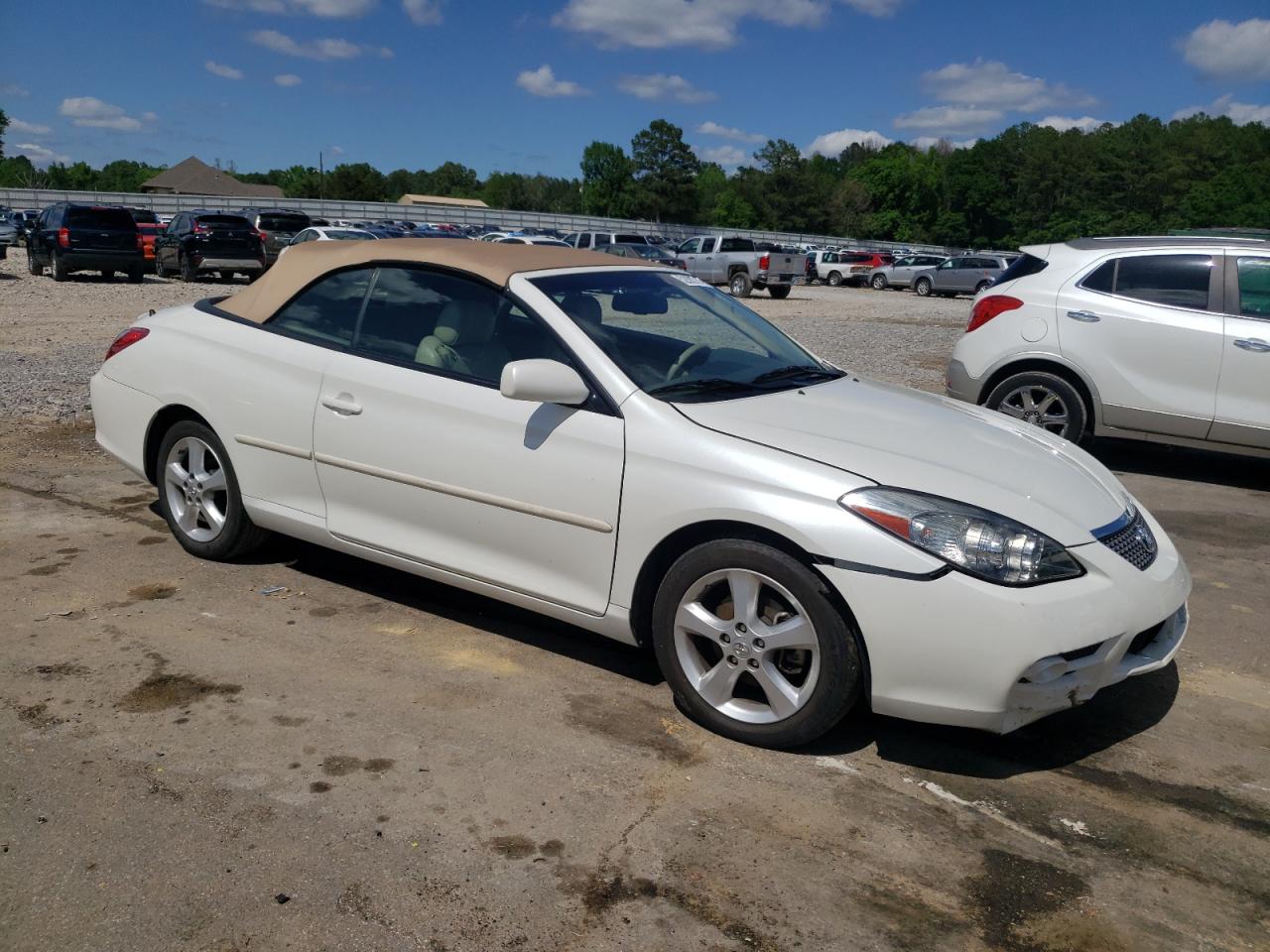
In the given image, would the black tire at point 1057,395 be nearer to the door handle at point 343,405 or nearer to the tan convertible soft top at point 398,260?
the tan convertible soft top at point 398,260

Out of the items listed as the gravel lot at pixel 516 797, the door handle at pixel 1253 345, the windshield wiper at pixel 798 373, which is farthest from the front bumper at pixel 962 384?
the windshield wiper at pixel 798 373

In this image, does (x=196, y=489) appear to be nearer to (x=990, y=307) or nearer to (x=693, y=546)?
(x=693, y=546)

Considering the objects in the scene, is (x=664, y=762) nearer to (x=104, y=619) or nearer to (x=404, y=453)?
(x=404, y=453)

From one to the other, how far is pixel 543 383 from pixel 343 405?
1.12m

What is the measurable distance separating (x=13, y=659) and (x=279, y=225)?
98.8 feet

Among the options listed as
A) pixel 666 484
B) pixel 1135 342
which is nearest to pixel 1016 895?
pixel 666 484

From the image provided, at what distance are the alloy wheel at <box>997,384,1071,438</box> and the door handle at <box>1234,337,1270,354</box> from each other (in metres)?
1.18

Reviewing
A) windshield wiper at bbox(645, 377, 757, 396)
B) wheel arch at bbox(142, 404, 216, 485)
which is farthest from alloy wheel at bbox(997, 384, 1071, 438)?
wheel arch at bbox(142, 404, 216, 485)

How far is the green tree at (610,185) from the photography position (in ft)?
377

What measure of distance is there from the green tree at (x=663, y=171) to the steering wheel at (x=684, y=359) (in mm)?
112121

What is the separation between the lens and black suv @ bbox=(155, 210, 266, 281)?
25672 millimetres

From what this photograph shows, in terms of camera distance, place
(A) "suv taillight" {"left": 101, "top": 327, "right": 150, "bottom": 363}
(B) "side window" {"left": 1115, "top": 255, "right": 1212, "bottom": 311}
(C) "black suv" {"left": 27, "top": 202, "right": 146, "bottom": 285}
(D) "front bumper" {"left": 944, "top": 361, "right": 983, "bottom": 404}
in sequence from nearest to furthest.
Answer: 1. (A) "suv taillight" {"left": 101, "top": 327, "right": 150, "bottom": 363}
2. (B) "side window" {"left": 1115, "top": 255, "right": 1212, "bottom": 311}
3. (D) "front bumper" {"left": 944, "top": 361, "right": 983, "bottom": 404}
4. (C) "black suv" {"left": 27, "top": 202, "right": 146, "bottom": 285}

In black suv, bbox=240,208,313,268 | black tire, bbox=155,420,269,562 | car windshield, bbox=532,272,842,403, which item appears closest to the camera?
car windshield, bbox=532,272,842,403

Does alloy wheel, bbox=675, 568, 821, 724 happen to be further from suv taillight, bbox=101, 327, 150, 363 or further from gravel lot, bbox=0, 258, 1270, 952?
suv taillight, bbox=101, 327, 150, 363
